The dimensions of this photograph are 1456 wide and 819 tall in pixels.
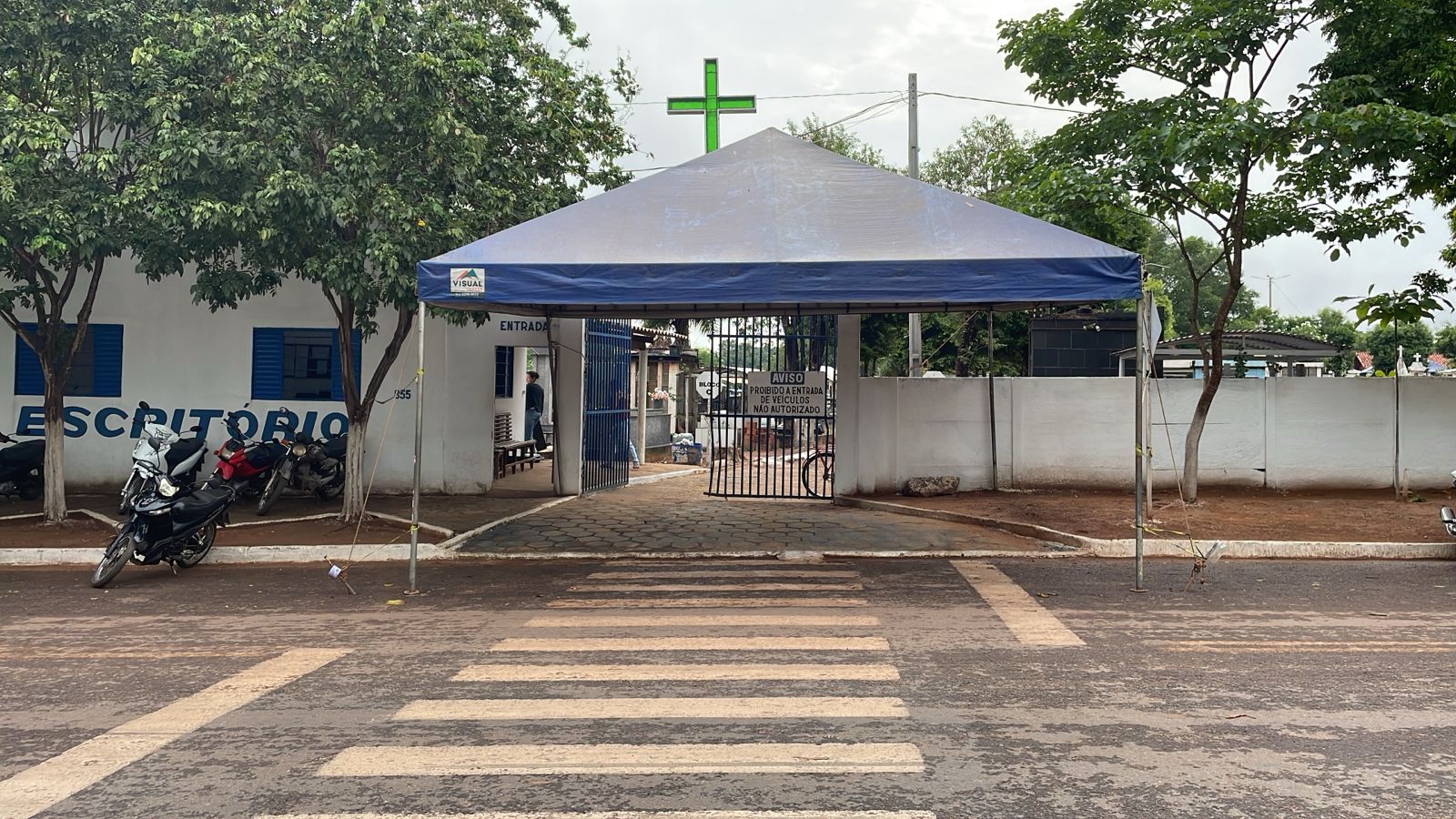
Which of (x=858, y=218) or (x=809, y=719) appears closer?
(x=809, y=719)

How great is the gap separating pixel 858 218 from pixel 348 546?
610 cm

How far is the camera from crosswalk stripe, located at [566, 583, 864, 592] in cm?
834

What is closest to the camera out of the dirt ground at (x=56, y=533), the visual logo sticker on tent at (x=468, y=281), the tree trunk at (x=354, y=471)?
the visual logo sticker on tent at (x=468, y=281)

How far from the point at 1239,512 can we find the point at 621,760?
10316 millimetres

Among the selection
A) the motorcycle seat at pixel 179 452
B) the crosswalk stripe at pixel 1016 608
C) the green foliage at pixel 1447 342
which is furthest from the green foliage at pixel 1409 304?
the green foliage at pixel 1447 342

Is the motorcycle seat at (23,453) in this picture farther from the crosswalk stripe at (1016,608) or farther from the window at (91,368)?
the crosswalk stripe at (1016,608)

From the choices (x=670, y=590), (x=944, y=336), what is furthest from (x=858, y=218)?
(x=944, y=336)

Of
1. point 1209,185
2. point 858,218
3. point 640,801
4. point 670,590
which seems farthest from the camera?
point 1209,185

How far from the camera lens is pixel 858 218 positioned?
9.09m

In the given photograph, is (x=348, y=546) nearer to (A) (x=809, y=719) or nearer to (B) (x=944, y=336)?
(A) (x=809, y=719)

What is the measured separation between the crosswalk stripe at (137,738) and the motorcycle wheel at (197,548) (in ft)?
13.8

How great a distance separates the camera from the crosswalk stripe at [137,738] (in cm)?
405

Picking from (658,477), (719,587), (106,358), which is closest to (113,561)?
(719,587)

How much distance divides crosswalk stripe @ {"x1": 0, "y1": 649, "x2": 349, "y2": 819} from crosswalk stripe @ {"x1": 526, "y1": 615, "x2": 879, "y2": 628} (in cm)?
154
